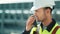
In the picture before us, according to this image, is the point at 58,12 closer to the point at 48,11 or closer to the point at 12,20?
the point at 12,20

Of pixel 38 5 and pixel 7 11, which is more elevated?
pixel 38 5

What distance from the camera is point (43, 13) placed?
0.95 m

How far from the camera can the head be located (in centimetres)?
94

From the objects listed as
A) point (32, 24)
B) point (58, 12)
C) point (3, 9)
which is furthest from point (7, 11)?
point (32, 24)

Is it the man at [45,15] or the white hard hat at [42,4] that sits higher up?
the white hard hat at [42,4]

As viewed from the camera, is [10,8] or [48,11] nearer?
[48,11]

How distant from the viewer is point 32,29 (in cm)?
109

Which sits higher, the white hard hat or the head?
the white hard hat

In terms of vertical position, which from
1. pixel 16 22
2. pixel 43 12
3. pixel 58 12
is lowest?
pixel 16 22

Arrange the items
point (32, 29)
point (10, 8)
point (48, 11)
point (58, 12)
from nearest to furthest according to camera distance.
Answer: point (48, 11) → point (32, 29) → point (58, 12) → point (10, 8)

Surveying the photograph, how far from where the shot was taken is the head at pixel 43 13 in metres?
0.94

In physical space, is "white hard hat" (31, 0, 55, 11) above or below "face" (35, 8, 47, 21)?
above

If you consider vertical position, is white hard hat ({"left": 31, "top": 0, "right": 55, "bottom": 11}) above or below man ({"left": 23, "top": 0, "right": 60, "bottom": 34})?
above

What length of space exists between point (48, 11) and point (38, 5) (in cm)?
6
